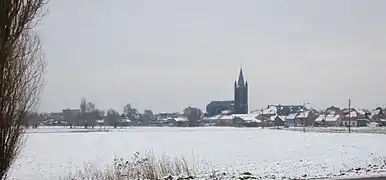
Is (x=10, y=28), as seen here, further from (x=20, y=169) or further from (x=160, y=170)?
(x=20, y=169)

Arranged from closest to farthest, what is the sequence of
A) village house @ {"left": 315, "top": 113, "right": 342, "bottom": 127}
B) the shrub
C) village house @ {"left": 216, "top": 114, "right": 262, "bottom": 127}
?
the shrub
village house @ {"left": 216, "top": 114, "right": 262, "bottom": 127}
village house @ {"left": 315, "top": 113, "right": 342, "bottom": 127}

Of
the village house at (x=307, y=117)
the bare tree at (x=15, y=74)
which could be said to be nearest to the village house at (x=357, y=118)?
the village house at (x=307, y=117)

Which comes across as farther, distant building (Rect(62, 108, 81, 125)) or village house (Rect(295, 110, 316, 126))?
village house (Rect(295, 110, 316, 126))

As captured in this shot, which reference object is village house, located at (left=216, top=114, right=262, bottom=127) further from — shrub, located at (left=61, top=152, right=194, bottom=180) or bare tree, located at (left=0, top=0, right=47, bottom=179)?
bare tree, located at (left=0, top=0, right=47, bottom=179)

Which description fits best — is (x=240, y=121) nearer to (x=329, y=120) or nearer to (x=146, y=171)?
(x=329, y=120)

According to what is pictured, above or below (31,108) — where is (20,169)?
below

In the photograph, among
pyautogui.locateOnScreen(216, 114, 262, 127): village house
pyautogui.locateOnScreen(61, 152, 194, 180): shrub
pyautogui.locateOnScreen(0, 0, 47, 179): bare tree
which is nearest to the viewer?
pyautogui.locateOnScreen(0, 0, 47, 179): bare tree

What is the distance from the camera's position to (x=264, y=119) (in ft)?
633

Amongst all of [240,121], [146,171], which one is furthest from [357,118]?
[146,171]

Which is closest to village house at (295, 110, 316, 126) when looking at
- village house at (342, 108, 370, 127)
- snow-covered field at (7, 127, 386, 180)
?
village house at (342, 108, 370, 127)

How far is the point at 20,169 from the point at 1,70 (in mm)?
24445

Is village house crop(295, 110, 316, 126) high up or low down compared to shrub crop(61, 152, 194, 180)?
up

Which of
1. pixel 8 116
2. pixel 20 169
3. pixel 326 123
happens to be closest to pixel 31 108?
pixel 8 116

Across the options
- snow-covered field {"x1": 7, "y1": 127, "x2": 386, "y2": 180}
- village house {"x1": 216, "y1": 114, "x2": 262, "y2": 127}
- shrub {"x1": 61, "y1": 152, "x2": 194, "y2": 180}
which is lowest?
snow-covered field {"x1": 7, "y1": 127, "x2": 386, "y2": 180}
